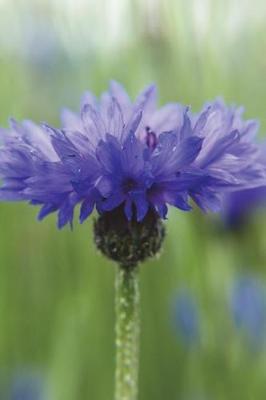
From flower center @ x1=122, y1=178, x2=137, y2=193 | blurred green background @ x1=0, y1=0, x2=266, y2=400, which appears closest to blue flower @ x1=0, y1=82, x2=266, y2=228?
flower center @ x1=122, y1=178, x2=137, y2=193

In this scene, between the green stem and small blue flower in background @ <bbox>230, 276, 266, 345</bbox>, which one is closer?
the green stem

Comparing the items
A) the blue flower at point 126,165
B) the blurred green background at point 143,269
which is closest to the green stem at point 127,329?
the blue flower at point 126,165

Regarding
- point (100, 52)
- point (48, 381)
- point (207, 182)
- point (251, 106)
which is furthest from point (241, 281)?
point (251, 106)

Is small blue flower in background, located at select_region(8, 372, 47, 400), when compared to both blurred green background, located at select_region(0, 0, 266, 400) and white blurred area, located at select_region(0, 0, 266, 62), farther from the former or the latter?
white blurred area, located at select_region(0, 0, 266, 62)

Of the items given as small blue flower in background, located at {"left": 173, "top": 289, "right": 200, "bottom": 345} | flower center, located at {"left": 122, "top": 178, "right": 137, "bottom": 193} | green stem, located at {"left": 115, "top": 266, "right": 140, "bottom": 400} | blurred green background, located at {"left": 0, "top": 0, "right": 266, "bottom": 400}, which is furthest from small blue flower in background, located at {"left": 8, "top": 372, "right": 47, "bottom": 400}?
flower center, located at {"left": 122, "top": 178, "right": 137, "bottom": 193}

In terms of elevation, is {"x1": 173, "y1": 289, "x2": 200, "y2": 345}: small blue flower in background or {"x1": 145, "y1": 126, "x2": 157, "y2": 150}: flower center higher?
{"x1": 145, "y1": 126, "x2": 157, "y2": 150}: flower center

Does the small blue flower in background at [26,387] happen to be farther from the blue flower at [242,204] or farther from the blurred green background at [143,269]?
the blue flower at [242,204]

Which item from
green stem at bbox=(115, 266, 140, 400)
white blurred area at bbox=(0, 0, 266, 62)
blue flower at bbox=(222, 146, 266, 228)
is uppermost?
white blurred area at bbox=(0, 0, 266, 62)
